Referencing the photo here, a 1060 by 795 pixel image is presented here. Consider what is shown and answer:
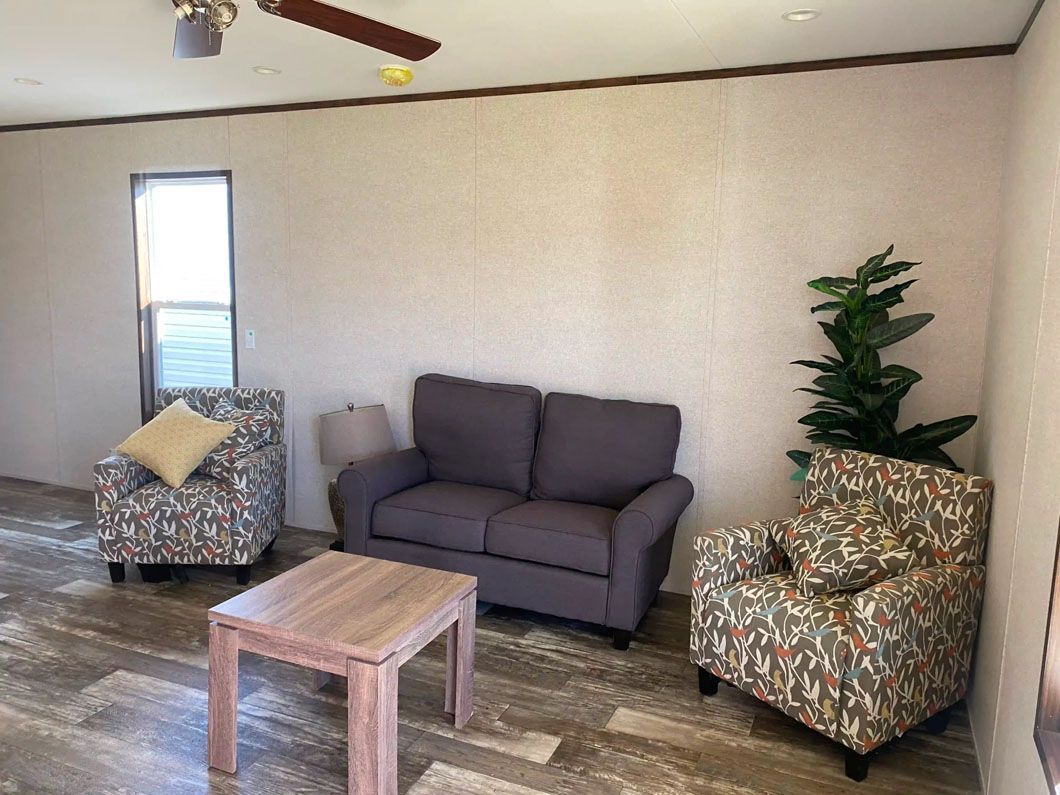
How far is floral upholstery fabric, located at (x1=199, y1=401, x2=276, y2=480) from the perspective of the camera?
4.20 meters

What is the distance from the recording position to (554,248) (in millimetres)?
4172

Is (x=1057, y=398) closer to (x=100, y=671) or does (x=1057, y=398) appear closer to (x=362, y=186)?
(x=100, y=671)

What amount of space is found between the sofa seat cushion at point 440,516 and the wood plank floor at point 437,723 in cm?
40

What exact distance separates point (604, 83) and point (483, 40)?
2.76ft

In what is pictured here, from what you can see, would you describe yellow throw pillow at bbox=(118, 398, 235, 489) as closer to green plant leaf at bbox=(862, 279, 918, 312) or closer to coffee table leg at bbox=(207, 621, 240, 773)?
coffee table leg at bbox=(207, 621, 240, 773)

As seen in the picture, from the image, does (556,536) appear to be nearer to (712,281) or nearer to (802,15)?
(712,281)

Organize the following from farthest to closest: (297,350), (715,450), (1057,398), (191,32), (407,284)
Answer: (297,350)
(407,284)
(715,450)
(191,32)
(1057,398)

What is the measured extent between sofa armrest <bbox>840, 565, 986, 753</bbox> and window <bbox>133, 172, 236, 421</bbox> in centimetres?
394

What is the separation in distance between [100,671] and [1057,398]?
3293 millimetres

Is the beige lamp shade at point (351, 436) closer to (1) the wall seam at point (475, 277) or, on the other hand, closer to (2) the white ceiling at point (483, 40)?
(1) the wall seam at point (475, 277)

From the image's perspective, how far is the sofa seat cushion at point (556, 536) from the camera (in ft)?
11.3

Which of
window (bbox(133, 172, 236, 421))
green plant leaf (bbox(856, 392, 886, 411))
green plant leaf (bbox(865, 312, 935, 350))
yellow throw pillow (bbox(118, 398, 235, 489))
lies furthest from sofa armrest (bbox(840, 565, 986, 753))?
window (bbox(133, 172, 236, 421))

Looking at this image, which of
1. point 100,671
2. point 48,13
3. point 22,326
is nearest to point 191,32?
point 48,13

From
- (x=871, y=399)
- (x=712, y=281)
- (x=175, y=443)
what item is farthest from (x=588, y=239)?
(x=175, y=443)
